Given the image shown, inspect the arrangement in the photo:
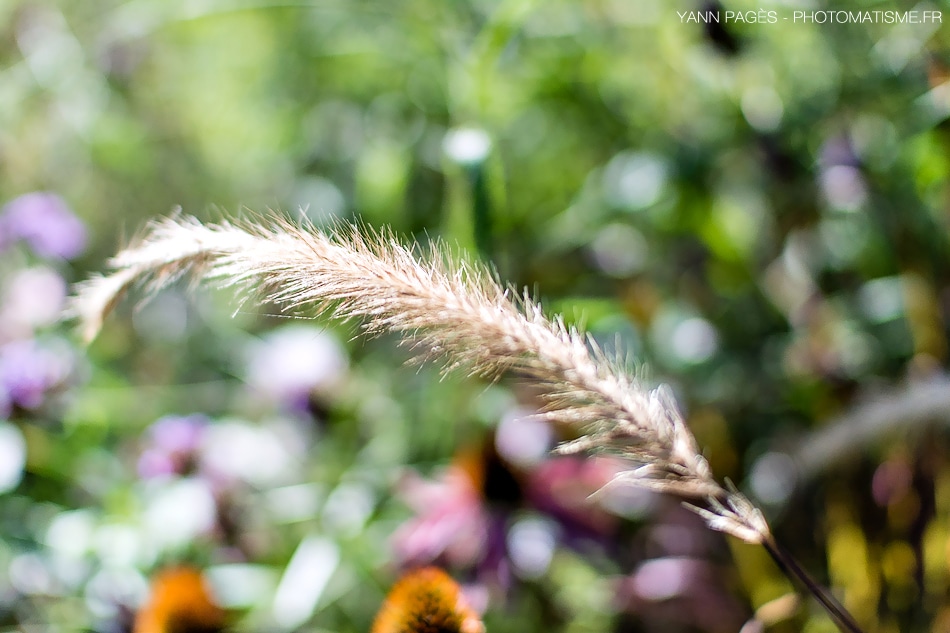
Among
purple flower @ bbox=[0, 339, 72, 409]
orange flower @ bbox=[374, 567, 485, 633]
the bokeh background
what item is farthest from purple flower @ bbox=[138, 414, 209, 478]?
orange flower @ bbox=[374, 567, 485, 633]

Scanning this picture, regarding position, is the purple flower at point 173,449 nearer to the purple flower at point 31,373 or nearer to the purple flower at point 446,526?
the purple flower at point 31,373

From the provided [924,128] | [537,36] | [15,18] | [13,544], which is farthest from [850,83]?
[15,18]

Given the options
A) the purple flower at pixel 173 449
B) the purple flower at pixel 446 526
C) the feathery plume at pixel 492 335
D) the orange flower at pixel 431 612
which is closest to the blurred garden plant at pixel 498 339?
the feathery plume at pixel 492 335

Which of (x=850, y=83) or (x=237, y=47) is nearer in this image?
(x=850, y=83)

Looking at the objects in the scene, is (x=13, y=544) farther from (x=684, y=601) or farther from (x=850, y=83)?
(x=850, y=83)

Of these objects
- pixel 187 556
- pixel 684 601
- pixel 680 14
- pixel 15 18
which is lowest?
pixel 684 601

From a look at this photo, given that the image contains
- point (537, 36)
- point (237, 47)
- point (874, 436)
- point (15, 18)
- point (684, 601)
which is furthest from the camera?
point (237, 47)

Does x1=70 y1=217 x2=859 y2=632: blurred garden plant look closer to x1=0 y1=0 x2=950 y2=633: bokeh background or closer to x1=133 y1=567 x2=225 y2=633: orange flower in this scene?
x1=0 y1=0 x2=950 y2=633: bokeh background
